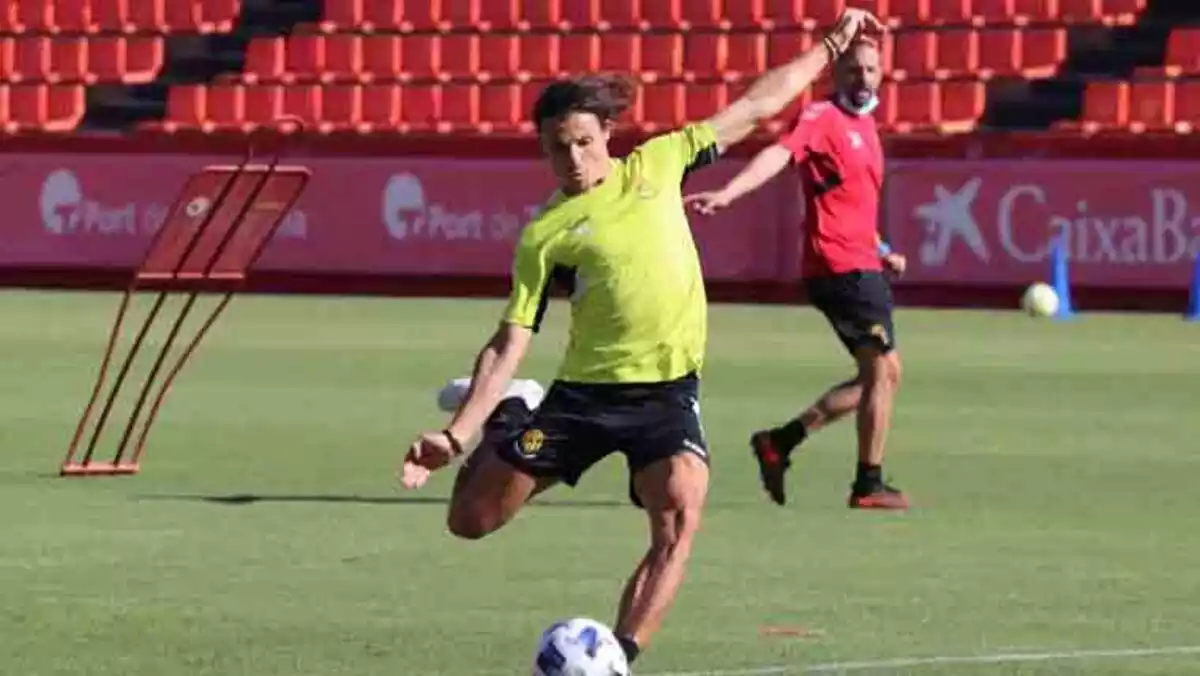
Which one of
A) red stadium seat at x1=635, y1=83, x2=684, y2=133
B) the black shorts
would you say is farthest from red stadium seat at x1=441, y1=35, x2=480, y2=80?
the black shorts

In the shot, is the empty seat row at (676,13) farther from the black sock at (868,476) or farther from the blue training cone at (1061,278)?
the black sock at (868,476)

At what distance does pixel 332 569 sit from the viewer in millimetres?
12133

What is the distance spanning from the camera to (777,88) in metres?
9.73

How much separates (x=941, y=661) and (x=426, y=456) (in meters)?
2.11

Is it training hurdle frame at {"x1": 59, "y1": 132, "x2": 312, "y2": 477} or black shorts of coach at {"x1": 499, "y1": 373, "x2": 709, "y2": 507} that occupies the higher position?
black shorts of coach at {"x1": 499, "y1": 373, "x2": 709, "y2": 507}

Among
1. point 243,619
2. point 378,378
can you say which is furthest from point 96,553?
point 378,378

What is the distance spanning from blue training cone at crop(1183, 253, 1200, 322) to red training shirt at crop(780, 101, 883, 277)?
14.6 metres

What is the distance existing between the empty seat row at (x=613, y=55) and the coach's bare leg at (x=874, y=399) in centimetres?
2006

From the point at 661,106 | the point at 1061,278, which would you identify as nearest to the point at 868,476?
the point at 1061,278

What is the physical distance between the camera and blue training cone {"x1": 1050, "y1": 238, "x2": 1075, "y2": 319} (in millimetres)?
29703

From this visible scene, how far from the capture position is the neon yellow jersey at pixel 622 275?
29.6 ft

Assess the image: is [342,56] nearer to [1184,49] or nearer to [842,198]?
[1184,49]

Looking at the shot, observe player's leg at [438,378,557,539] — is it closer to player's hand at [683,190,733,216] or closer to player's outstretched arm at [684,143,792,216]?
player's outstretched arm at [684,143,792,216]

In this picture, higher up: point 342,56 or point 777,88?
point 777,88
